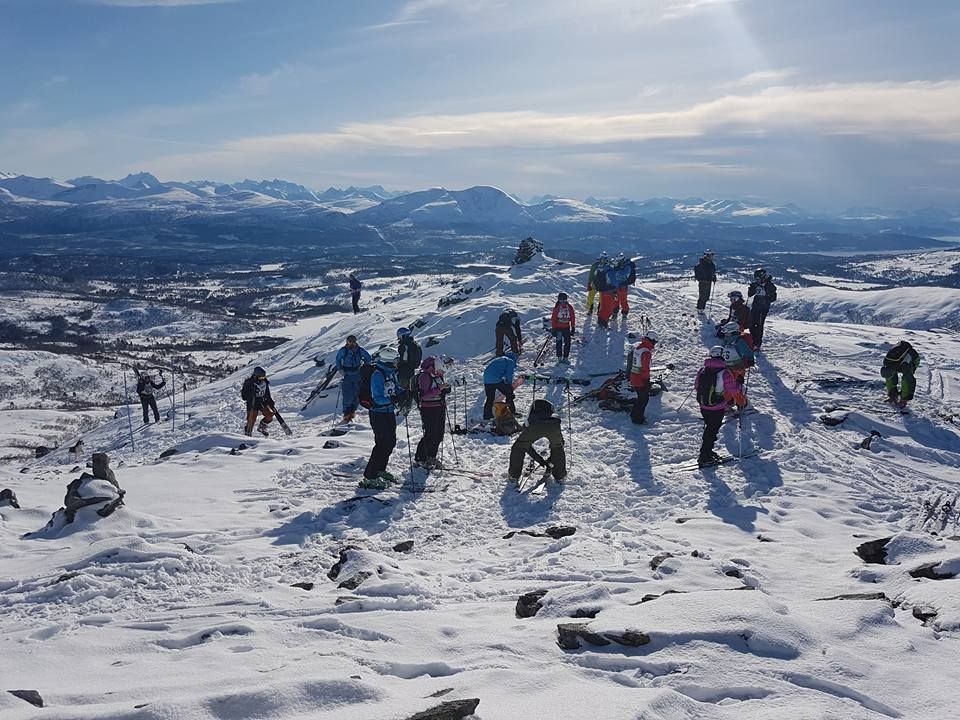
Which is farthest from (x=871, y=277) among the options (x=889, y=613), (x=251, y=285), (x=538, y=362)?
(x=889, y=613)

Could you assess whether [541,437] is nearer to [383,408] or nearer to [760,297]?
[383,408]

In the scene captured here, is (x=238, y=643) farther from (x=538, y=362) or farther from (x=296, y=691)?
(x=538, y=362)

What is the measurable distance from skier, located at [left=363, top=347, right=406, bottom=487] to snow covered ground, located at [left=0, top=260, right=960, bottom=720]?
24.7 inches

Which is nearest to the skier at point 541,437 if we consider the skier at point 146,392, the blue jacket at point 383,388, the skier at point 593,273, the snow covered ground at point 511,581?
the snow covered ground at point 511,581

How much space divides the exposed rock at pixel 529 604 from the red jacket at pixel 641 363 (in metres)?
8.02

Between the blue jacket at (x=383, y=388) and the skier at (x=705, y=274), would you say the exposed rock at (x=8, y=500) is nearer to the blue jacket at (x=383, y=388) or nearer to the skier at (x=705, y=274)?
the blue jacket at (x=383, y=388)

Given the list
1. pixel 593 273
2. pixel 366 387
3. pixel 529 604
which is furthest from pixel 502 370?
pixel 593 273

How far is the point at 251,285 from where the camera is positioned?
6506 inches

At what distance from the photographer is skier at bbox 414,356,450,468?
468 inches

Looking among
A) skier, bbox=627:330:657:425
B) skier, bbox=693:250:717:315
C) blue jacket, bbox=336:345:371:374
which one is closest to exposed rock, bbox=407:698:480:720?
→ skier, bbox=627:330:657:425

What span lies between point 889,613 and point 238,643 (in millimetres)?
6117

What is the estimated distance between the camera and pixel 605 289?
2106 cm

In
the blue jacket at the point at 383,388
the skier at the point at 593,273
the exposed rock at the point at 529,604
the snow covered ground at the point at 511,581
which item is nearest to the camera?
the snow covered ground at the point at 511,581

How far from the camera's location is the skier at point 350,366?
1557 centimetres
